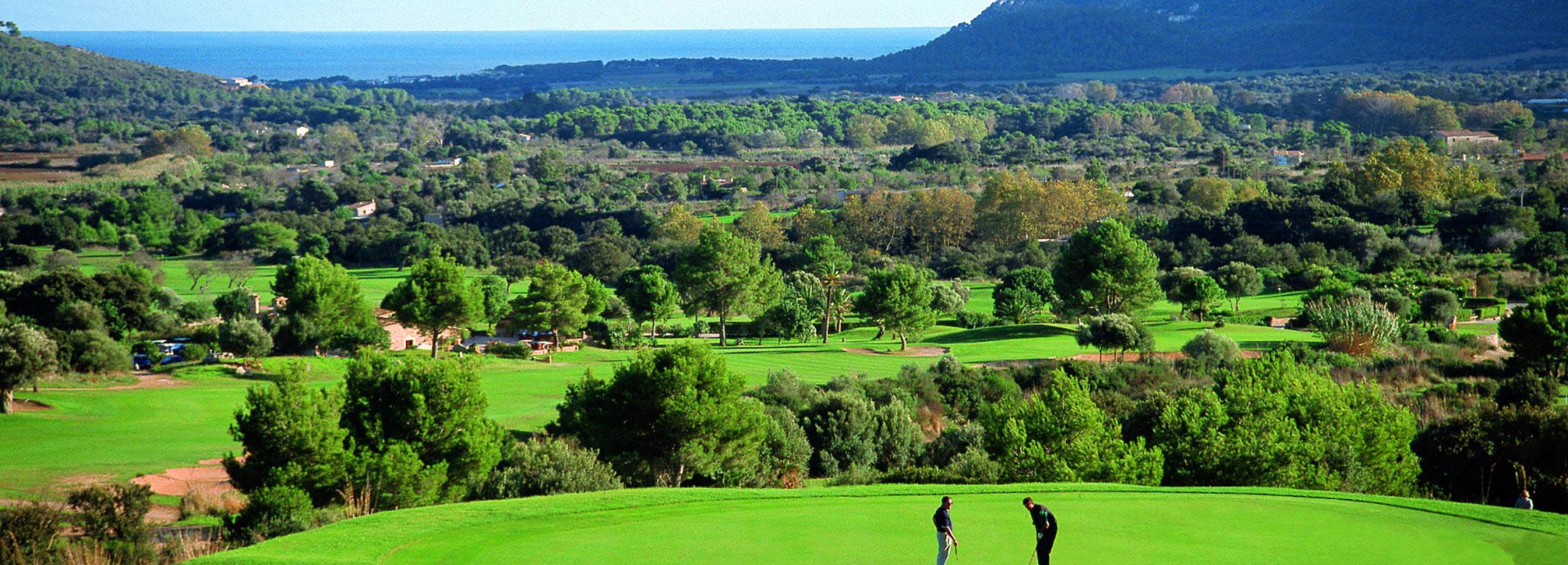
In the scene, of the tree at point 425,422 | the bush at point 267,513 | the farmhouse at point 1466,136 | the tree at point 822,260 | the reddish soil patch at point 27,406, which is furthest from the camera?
the farmhouse at point 1466,136

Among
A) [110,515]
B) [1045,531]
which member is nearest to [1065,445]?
[1045,531]

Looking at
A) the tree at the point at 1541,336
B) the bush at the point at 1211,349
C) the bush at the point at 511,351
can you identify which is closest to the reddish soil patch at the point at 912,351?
the bush at the point at 1211,349

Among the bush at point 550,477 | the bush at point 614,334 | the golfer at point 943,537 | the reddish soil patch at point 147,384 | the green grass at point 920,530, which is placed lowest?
the bush at point 614,334

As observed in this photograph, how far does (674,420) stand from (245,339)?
64.0 feet

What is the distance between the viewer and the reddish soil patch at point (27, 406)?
93.7 feet

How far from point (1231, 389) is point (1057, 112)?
13417 centimetres

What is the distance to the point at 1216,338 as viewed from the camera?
35812mm

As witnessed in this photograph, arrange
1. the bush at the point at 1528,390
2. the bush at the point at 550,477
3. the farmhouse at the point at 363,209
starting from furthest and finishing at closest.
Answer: the farmhouse at the point at 363,209 → the bush at the point at 1528,390 → the bush at the point at 550,477

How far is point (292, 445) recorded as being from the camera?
1964cm

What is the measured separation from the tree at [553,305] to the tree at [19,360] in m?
15.2

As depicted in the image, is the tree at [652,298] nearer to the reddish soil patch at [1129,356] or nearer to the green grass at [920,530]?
the reddish soil patch at [1129,356]

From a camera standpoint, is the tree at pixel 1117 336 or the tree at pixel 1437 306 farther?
the tree at pixel 1437 306

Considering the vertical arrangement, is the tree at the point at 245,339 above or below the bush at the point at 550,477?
below

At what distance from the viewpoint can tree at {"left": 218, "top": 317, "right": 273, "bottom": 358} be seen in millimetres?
36688
